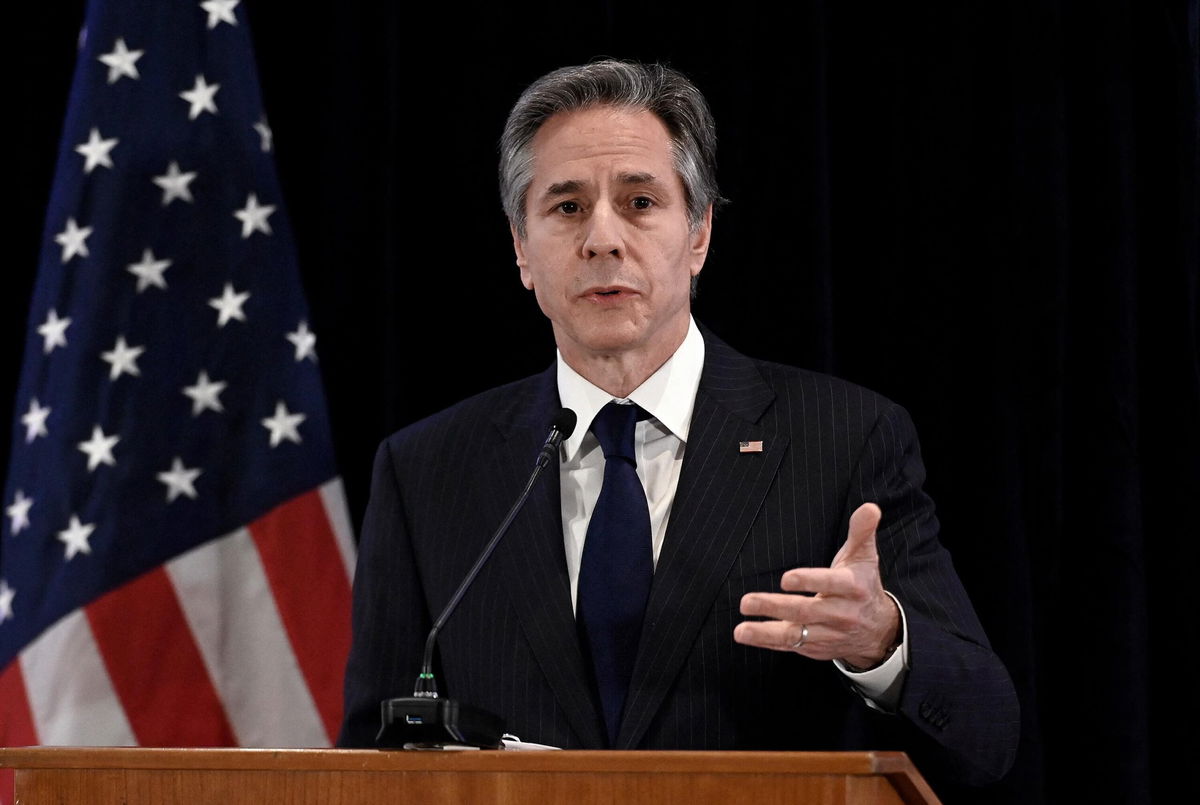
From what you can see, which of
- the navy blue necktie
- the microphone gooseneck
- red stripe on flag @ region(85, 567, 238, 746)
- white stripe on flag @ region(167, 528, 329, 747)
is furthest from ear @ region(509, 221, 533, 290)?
red stripe on flag @ region(85, 567, 238, 746)

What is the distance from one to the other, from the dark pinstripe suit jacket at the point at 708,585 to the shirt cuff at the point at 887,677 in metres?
0.02

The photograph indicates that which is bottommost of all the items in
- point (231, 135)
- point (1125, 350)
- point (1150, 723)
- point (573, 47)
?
point (1150, 723)

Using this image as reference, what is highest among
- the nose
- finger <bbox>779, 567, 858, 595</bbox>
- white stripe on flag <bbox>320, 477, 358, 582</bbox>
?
the nose

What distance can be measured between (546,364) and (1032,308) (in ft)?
3.41

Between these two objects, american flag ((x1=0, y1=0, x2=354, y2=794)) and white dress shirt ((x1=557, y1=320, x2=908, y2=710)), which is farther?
american flag ((x1=0, y1=0, x2=354, y2=794))

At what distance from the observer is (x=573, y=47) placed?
9.41 feet

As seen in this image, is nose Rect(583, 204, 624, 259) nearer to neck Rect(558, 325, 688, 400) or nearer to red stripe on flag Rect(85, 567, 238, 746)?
neck Rect(558, 325, 688, 400)

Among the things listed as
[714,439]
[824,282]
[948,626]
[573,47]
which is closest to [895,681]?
[948,626]

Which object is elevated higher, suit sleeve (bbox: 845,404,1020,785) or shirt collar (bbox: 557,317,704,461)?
shirt collar (bbox: 557,317,704,461)

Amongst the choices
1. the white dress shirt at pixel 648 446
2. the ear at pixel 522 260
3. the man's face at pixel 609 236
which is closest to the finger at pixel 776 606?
the white dress shirt at pixel 648 446

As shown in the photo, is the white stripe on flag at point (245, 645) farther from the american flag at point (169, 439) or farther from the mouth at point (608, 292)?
the mouth at point (608, 292)

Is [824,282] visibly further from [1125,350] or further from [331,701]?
[331,701]

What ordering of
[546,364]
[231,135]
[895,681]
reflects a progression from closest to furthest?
A: [895,681] → [231,135] → [546,364]

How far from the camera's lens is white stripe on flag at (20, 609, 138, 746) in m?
2.48
